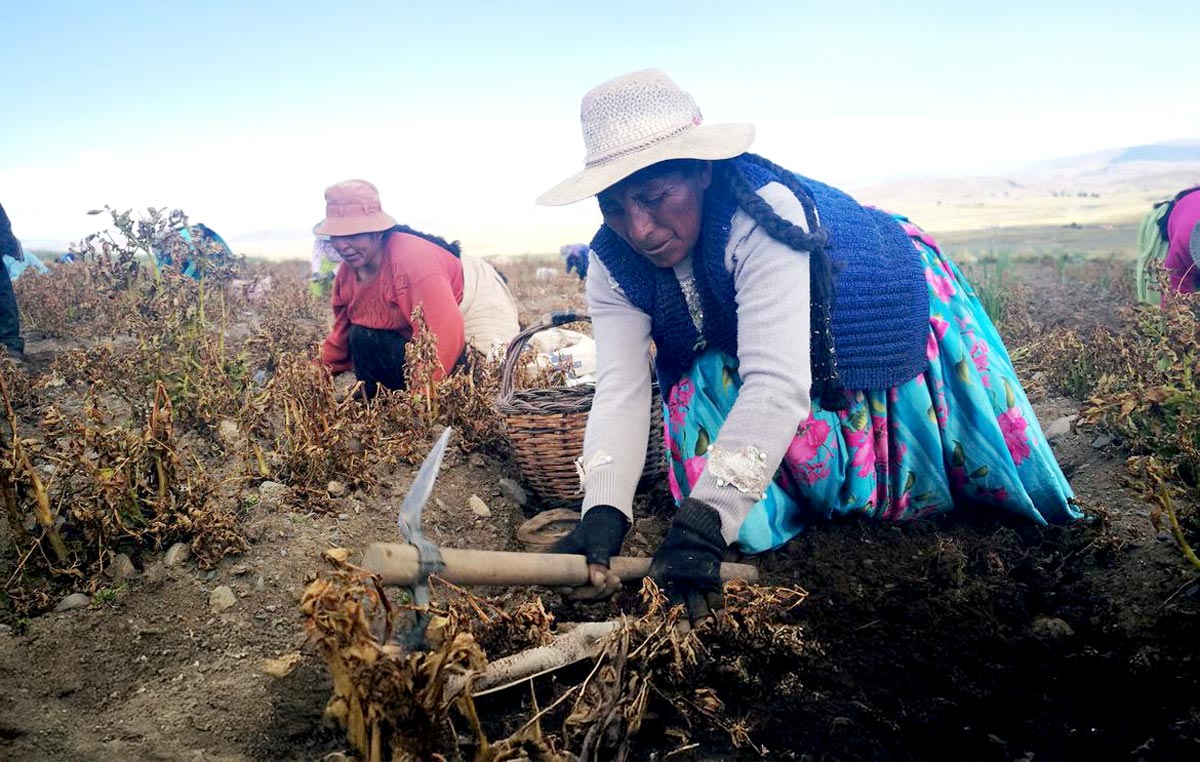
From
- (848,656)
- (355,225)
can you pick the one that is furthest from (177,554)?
(355,225)

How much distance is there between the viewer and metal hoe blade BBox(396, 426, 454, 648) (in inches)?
64.1

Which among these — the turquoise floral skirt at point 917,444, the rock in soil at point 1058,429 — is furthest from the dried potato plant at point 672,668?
the rock in soil at point 1058,429

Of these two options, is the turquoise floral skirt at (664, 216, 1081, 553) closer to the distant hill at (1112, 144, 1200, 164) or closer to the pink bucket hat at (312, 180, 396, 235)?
the pink bucket hat at (312, 180, 396, 235)

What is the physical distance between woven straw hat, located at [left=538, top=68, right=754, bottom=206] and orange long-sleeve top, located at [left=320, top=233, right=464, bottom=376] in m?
1.81

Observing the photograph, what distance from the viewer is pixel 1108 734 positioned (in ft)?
5.59

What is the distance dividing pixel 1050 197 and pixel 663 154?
2629 inches

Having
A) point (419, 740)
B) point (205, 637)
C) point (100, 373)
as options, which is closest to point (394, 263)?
point (100, 373)

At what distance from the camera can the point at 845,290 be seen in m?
2.48

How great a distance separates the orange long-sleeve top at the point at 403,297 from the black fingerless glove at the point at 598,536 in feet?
6.05

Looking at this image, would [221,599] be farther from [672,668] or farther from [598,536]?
[672,668]

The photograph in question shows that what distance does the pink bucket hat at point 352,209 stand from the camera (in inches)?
166

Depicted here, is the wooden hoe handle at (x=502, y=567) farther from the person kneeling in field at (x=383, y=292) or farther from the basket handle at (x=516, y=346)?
the person kneeling in field at (x=383, y=292)

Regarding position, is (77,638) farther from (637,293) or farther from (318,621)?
(637,293)

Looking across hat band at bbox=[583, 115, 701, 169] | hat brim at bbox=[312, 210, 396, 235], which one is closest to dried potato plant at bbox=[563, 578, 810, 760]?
hat band at bbox=[583, 115, 701, 169]
